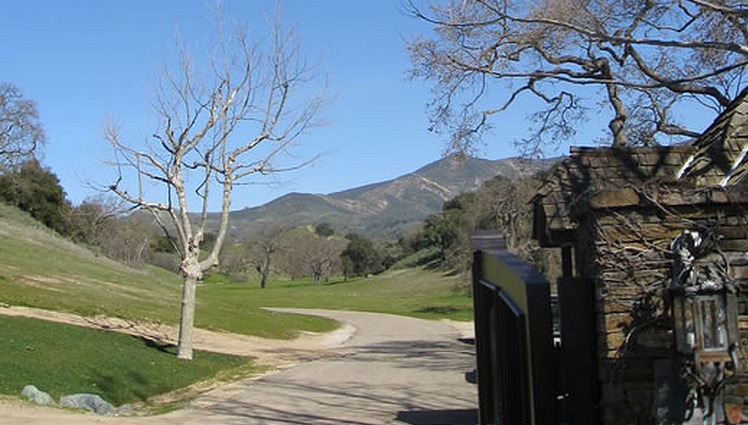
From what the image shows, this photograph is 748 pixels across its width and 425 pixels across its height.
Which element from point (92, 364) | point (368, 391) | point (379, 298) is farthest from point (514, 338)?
point (379, 298)

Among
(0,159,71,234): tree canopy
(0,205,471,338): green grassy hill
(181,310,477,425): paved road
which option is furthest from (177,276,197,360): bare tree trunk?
(0,159,71,234): tree canopy

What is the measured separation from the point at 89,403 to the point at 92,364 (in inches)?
144

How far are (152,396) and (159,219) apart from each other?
7.06 m

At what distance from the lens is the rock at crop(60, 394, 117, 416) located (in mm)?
15617

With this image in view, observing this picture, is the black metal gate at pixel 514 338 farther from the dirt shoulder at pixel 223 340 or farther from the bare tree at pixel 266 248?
the bare tree at pixel 266 248

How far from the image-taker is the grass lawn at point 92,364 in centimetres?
1703

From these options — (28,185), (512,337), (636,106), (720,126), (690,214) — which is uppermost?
(28,185)

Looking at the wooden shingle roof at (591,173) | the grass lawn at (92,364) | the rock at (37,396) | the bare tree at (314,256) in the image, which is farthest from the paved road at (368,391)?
the bare tree at (314,256)

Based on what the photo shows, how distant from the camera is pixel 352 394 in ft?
61.6

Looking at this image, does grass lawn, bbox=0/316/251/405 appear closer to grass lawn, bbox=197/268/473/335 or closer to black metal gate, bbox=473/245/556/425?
black metal gate, bbox=473/245/556/425

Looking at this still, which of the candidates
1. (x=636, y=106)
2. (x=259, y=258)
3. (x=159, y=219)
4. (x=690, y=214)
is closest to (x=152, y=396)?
(x=159, y=219)

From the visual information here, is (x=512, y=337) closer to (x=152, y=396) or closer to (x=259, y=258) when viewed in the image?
(x=152, y=396)

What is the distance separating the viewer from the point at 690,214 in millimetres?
5711

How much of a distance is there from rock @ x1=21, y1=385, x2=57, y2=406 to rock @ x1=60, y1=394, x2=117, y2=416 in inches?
11.0
